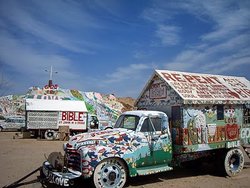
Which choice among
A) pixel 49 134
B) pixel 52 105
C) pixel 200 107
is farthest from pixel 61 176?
pixel 52 105

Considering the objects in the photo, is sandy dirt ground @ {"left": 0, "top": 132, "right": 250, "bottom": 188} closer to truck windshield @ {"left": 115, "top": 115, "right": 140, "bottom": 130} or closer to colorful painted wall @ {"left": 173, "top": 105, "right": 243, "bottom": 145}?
colorful painted wall @ {"left": 173, "top": 105, "right": 243, "bottom": 145}

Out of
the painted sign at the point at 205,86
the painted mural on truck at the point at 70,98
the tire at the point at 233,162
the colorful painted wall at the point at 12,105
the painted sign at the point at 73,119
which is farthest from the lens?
the painted mural on truck at the point at 70,98

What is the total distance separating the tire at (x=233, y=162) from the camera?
361 inches

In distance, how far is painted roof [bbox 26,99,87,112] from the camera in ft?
78.6

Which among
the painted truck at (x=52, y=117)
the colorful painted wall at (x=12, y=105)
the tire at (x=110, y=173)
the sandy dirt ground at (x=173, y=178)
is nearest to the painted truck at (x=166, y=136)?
the tire at (x=110, y=173)

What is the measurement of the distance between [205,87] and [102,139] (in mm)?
4654

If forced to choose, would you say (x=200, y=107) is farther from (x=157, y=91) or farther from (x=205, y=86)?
(x=157, y=91)

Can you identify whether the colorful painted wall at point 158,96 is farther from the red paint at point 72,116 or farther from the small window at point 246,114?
the red paint at point 72,116

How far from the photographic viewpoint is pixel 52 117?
24094 mm

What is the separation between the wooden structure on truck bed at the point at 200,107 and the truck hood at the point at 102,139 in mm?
1949

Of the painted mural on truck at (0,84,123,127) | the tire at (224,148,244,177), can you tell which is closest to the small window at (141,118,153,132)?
the tire at (224,148,244,177)

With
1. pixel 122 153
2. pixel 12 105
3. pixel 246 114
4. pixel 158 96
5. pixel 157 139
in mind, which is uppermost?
pixel 12 105

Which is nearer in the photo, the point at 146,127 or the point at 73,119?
the point at 146,127

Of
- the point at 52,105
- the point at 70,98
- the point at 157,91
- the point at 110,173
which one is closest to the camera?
the point at 110,173
